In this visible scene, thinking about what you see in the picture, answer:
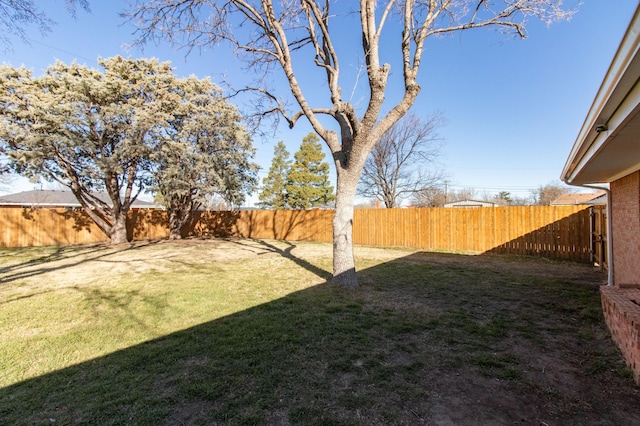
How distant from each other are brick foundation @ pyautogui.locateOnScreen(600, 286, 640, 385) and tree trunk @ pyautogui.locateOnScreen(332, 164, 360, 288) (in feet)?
11.1

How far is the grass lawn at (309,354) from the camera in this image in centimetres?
206

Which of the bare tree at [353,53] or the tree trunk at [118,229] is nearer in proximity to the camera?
the bare tree at [353,53]

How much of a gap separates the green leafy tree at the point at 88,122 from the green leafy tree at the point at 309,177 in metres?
15.1

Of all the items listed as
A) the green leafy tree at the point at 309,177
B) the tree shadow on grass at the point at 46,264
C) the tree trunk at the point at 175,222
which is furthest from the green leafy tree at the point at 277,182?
the tree shadow on grass at the point at 46,264

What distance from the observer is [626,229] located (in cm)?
458

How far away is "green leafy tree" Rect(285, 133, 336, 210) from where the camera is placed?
27.1 m

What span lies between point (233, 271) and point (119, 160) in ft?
26.1

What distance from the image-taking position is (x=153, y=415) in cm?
200

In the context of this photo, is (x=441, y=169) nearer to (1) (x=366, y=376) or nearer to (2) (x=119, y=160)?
(2) (x=119, y=160)

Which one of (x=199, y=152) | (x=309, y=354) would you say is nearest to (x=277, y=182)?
(x=199, y=152)

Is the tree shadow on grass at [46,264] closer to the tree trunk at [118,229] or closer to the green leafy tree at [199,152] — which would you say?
the tree trunk at [118,229]

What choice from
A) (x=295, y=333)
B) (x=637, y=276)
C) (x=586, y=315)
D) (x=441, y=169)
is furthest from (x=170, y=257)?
(x=441, y=169)

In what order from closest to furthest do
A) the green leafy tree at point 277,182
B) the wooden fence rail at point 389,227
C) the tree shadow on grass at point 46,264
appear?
the tree shadow on grass at point 46,264 → the wooden fence rail at point 389,227 → the green leafy tree at point 277,182

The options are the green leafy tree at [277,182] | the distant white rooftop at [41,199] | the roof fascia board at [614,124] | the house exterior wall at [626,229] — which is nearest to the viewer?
the roof fascia board at [614,124]
